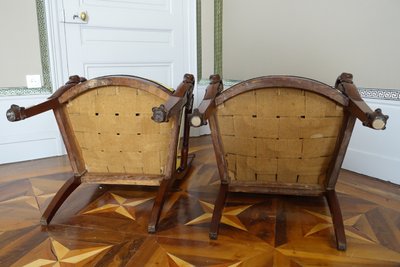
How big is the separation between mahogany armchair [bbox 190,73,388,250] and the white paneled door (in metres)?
1.42

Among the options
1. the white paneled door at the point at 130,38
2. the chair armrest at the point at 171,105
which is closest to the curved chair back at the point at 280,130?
the chair armrest at the point at 171,105

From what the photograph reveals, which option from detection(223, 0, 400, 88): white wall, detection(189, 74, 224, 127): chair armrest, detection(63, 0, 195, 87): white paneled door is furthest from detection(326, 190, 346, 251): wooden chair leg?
detection(63, 0, 195, 87): white paneled door

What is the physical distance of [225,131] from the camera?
1.44m

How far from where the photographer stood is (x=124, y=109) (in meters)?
1.48

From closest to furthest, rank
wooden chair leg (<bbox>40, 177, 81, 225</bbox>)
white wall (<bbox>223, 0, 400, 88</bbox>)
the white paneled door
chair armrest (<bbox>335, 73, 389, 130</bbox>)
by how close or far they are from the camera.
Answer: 1. chair armrest (<bbox>335, 73, 389, 130</bbox>)
2. wooden chair leg (<bbox>40, 177, 81, 225</bbox>)
3. white wall (<bbox>223, 0, 400, 88</bbox>)
4. the white paneled door

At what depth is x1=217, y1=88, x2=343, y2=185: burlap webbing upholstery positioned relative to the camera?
1.31 meters

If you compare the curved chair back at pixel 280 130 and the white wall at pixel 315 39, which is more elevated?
the white wall at pixel 315 39

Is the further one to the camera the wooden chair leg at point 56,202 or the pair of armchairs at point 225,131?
the wooden chair leg at point 56,202

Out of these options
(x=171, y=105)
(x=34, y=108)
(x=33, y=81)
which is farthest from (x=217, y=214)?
(x=33, y=81)

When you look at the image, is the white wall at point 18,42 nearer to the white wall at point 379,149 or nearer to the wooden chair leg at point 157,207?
the wooden chair leg at point 157,207

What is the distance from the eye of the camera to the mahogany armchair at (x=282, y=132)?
4.21ft

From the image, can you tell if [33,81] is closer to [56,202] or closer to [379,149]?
[56,202]

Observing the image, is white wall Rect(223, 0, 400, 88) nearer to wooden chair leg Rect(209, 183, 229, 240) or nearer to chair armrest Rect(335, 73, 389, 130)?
chair armrest Rect(335, 73, 389, 130)

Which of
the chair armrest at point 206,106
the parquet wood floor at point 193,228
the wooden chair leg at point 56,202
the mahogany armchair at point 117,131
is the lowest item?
the parquet wood floor at point 193,228
